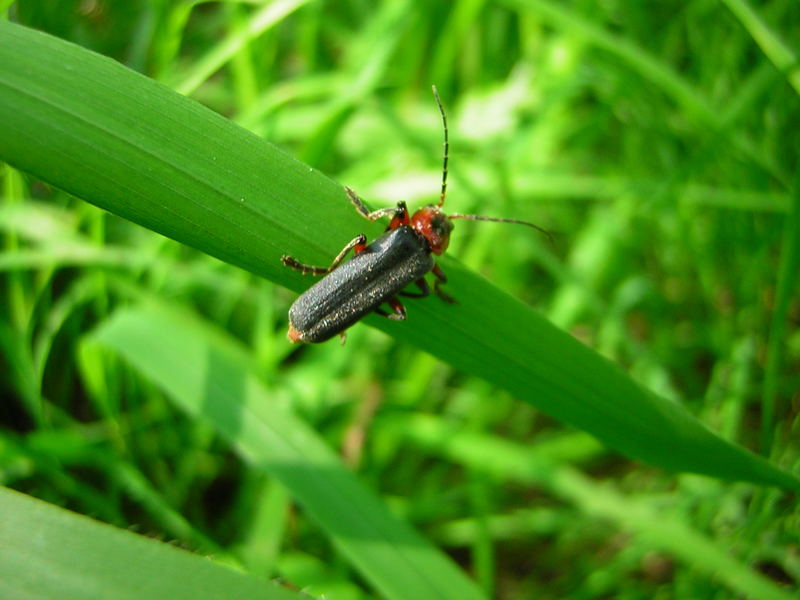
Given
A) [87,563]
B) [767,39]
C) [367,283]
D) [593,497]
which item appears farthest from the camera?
[593,497]

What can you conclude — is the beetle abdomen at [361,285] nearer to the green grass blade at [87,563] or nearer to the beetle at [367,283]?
the beetle at [367,283]

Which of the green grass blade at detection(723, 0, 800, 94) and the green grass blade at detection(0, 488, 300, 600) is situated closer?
the green grass blade at detection(0, 488, 300, 600)

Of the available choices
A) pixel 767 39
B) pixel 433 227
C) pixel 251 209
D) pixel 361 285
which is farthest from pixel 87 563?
pixel 767 39

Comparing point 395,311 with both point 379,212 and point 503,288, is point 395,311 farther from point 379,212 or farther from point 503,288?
point 503,288

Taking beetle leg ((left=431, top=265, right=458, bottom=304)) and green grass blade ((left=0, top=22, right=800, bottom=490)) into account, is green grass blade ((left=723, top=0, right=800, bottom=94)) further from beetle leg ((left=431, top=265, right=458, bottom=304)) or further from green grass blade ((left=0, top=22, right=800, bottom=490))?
beetle leg ((left=431, top=265, right=458, bottom=304))

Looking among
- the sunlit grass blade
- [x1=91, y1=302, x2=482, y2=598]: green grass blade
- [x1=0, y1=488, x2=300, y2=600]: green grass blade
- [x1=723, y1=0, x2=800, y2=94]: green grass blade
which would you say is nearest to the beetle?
[x1=91, y1=302, x2=482, y2=598]: green grass blade

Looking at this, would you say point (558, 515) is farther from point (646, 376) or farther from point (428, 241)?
point (428, 241)
